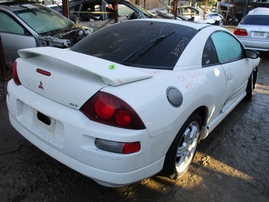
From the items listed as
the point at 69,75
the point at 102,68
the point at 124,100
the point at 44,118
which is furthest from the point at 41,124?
the point at 124,100

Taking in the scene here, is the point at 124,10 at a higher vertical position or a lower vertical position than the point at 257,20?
higher

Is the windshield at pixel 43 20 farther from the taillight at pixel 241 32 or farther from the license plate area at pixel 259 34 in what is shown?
the license plate area at pixel 259 34

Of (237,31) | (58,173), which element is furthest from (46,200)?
(237,31)

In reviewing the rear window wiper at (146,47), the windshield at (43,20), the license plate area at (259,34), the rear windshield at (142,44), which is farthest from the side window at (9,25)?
the license plate area at (259,34)

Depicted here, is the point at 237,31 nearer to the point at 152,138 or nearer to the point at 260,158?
the point at 260,158

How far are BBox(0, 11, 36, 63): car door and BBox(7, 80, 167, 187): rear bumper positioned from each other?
147 inches

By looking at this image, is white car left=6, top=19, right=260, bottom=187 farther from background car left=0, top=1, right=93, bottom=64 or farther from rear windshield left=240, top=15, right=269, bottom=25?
rear windshield left=240, top=15, right=269, bottom=25

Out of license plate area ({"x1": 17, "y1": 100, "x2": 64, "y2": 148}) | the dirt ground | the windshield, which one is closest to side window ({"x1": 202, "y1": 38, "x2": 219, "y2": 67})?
the dirt ground

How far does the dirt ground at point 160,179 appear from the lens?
226cm

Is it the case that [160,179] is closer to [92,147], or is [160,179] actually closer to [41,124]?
[92,147]

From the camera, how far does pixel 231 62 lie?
10.6ft

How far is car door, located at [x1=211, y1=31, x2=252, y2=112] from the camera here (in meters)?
3.03

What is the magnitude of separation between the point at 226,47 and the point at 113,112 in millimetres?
2205

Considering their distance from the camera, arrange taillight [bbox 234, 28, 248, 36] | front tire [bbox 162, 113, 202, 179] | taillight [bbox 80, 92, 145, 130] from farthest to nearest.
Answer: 1. taillight [bbox 234, 28, 248, 36]
2. front tire [bbox 162, 113, 202, 179]
3. taillight [bbox 80, 92, 145, 130]
